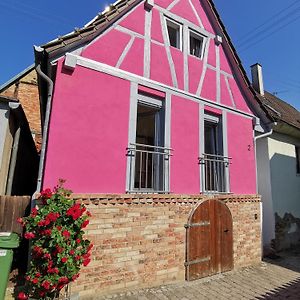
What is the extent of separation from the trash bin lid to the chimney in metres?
12.4

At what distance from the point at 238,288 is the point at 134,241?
2.67m

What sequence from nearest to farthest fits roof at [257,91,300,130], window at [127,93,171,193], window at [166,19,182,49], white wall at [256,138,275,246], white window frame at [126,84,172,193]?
white window frame at [126,84,172,193] → window at [127,93,171,193] → window at [166,19,182,49] → white wall at [256,138,275,246] → roof at [257,91,300,130]

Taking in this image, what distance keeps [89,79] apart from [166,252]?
4013 mm

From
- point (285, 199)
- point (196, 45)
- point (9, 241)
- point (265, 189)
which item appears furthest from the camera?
point (285, 199)

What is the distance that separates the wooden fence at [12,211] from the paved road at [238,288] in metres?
2.01

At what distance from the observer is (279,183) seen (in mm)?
9625

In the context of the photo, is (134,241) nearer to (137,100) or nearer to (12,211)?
(12,211)

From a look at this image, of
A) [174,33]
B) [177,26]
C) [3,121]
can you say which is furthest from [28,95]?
[177,26]

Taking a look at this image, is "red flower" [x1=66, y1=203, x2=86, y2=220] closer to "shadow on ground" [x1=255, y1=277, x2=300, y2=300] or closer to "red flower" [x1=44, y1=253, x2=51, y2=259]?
"red flower" [x1=44, y1=253, x2=51, y2=259]

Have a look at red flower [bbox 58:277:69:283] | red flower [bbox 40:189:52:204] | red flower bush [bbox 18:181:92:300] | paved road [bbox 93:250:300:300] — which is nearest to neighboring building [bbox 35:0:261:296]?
paved road [bbox 93:250:300:300]

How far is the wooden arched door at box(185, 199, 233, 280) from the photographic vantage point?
5867mm

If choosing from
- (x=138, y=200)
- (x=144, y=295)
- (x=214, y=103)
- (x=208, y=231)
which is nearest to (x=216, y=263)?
(x=208, y=231)

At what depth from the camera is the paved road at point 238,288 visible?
493 centimetres

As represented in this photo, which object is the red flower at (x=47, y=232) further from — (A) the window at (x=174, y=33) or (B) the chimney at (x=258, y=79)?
(B) the chimney at (x=258, y=79)
